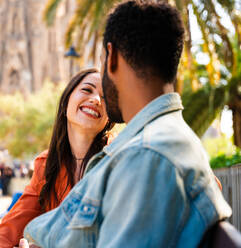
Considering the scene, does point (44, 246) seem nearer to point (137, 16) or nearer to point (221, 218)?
point (221, 218)

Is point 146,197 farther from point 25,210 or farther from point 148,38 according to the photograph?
point 25,210

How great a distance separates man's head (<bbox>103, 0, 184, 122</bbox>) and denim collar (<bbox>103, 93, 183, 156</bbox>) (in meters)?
0.07

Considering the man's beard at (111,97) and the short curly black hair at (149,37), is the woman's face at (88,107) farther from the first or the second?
the short curly black hair at (149,37)

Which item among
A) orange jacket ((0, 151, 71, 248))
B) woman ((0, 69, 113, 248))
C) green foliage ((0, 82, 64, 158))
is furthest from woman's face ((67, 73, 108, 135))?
green foliage ((0, 82, 64, 158))

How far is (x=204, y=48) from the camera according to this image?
9.01 m

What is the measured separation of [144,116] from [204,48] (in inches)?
319

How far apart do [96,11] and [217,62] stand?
3.07 m

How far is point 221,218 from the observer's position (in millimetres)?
1214

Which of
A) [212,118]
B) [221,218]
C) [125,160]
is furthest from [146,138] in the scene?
[212,118]

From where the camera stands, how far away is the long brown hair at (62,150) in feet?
8.09

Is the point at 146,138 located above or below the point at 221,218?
above

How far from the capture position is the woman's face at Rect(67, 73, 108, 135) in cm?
256

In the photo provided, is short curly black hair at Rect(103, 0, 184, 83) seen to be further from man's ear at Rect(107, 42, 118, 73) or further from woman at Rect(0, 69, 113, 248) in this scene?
woman at Rect(0, 69, 113, 248)

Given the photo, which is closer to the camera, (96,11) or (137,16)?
(137,16)
